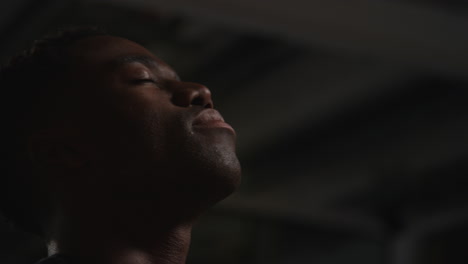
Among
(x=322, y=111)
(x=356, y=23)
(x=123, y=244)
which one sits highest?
(x=356, y=23)

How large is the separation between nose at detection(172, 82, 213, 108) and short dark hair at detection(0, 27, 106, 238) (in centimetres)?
16

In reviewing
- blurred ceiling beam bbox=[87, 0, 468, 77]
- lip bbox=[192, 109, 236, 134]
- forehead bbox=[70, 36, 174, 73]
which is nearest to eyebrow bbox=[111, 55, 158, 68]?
forehead bbox=[70, 36, 174, 73]

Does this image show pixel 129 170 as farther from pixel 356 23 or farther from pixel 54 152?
pixel 356 23

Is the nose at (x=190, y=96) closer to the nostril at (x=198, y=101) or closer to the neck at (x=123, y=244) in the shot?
the nostril at (x=198, y=101)

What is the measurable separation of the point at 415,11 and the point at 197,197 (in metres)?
1.61

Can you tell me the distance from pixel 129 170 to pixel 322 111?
2.55 m

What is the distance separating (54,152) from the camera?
40.8 inches

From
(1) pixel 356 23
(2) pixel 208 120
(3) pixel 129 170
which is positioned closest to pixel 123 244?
(3) pixel 129 170

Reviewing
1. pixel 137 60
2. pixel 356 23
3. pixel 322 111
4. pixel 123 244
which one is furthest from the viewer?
pixel 322 111

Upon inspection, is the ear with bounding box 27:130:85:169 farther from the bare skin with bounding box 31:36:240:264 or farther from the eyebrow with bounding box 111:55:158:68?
the eyebrow with bounding box 111:55:158:68

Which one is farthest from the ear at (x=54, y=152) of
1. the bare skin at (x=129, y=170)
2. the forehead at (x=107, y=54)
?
the forehead at (x=107, y=54)

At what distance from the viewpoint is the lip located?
105cm

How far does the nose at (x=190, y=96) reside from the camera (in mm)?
1066

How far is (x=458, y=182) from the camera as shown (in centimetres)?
402
